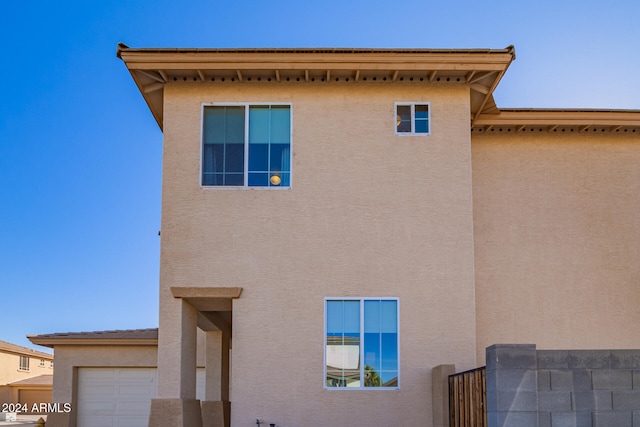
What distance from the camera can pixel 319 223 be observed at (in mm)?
15438

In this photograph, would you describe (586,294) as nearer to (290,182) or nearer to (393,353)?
(393,353)

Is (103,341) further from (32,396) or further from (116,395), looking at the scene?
(32,396)

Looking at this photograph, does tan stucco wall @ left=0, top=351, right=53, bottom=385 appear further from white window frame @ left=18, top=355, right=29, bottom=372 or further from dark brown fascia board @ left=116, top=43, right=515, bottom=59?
dark brown fascia board @ left=116, top=43, right=515, bottom=59

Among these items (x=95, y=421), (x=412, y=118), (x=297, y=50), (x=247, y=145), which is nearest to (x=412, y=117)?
(x=412, y=118)

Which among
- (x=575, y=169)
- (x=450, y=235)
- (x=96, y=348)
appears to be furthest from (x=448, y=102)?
(x=96, y=348)

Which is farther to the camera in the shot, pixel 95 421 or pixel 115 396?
pixel 115 396

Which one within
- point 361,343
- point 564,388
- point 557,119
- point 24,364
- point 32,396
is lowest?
point 32,396

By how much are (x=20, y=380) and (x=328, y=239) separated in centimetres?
4171

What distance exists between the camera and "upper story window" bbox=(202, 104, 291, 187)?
15664mm

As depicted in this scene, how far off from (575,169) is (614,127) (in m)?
1.22

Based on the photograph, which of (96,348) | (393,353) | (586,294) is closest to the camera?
(393,353)

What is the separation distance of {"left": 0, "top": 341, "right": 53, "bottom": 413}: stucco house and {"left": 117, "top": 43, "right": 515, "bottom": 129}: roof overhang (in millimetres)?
36501

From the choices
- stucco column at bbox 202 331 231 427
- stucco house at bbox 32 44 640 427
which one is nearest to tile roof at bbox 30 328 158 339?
stucco column at bbox 202 331 231 427

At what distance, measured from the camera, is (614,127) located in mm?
17781
